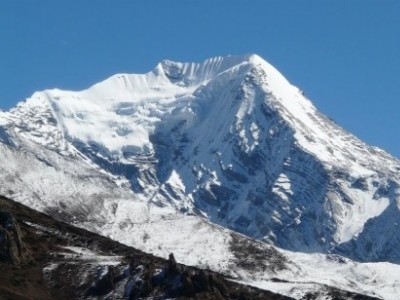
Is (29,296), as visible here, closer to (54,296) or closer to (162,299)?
(54,296)

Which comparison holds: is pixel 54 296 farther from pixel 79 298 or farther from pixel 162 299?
pixel 162 299

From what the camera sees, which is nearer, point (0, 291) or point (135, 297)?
point (0, 291)

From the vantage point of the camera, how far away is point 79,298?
200 meters

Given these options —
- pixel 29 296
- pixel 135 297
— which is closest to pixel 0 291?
pixel 29 296

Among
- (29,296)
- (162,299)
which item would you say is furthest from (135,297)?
(29,296)

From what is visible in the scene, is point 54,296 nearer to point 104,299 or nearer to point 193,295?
point 104,299

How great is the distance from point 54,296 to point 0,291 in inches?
639

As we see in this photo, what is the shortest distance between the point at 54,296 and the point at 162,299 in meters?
16.8

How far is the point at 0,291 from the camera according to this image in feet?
605

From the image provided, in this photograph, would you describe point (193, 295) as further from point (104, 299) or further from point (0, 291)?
point (0, 291)

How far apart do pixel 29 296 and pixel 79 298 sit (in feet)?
30.7

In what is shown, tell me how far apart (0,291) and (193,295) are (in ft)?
99.5

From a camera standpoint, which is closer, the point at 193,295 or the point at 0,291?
the point at 0,291

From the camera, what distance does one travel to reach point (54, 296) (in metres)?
199
